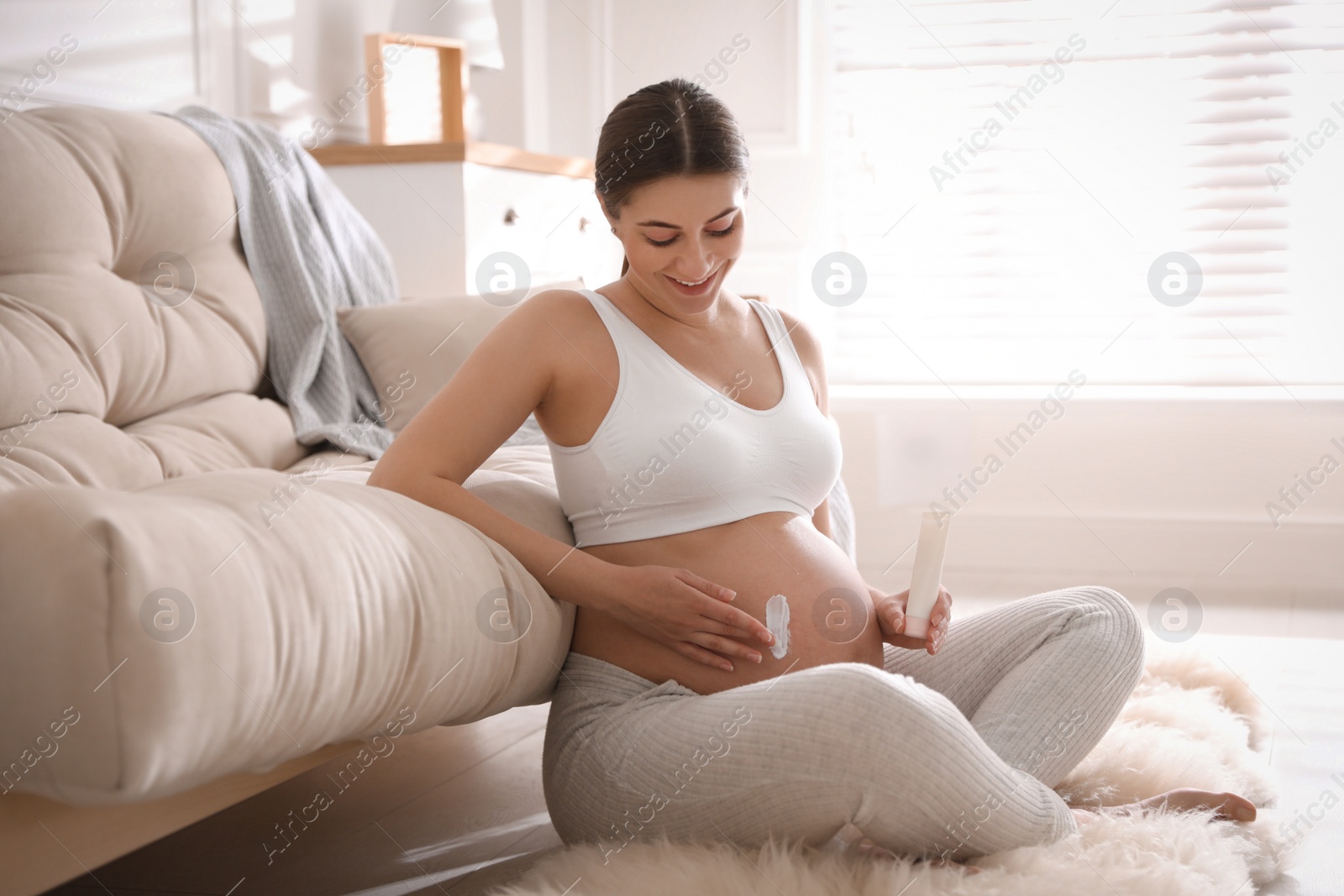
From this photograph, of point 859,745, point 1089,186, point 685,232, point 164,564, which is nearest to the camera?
point 164,564

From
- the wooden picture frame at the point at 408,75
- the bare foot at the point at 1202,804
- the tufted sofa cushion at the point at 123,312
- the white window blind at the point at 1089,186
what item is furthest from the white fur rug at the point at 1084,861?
the wooden picture frame at the point at 408,75

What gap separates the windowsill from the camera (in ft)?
9.46

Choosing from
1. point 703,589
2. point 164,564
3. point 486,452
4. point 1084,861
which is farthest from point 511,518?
point 1084,861

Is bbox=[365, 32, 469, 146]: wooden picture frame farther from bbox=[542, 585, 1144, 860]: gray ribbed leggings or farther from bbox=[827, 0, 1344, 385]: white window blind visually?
bbox=[542, 585, 1144, 860]: gray ribbed leggings

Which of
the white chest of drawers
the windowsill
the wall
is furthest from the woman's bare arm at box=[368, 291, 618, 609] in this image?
the windowsill

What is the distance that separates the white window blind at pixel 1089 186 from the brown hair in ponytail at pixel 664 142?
2.06 meters

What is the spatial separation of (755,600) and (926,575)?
171 mm

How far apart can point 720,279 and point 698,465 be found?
0.21 meters

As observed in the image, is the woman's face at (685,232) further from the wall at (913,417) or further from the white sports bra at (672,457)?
the wall at (913,417)

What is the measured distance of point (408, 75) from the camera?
2738 mm

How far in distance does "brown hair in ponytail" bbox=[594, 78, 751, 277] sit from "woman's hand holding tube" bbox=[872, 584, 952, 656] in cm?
47

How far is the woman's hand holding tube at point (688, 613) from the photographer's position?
1043 mm

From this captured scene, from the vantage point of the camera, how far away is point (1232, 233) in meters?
2.93

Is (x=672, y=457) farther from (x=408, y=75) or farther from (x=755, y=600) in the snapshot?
(x=408, y=75)
